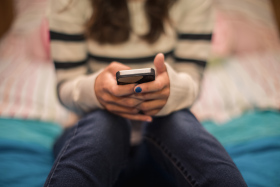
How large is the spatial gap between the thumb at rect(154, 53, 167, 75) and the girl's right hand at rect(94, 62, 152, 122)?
0.25 feet

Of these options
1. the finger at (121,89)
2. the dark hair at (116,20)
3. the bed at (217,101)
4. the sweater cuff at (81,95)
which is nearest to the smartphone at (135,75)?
the finger at (121,89)

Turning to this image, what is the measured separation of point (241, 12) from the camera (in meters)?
1.41

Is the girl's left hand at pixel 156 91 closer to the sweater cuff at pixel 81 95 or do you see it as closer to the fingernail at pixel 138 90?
the fingernail at pixel 138 90

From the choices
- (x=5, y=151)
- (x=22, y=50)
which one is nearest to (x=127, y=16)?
(x=5, y=151)

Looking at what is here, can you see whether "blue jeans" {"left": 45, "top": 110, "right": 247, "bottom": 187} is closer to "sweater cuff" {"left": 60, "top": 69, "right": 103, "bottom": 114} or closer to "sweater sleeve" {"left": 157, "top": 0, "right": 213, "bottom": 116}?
"sweater cuff" {"left": 60, "top": 69, "right": 103, "bottom": 114}

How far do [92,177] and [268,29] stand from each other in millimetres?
1454

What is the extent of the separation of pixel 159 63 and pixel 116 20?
0.89ft

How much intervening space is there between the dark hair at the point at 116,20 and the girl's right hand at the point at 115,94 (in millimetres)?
193

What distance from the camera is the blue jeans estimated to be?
1.43 feet

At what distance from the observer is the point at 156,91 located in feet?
1.68

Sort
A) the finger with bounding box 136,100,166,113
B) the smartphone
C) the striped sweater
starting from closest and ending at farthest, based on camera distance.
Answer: the smartphone → the finger with bounding box 136,100,166,113 → the striped sweater

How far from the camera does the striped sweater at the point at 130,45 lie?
25.5 inches

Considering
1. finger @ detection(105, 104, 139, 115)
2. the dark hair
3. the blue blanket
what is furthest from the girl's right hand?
the blue blanket

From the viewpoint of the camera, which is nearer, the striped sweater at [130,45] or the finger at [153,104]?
the finger at [153,104]
